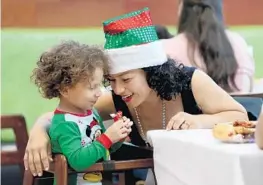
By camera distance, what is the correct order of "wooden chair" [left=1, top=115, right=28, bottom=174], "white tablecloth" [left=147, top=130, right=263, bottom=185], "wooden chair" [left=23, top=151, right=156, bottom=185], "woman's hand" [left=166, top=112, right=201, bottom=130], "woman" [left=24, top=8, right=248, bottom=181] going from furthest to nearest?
"wooden chair" [left=1, top=115, right=28, bottom=174], "woman" [left=24, top=8, right=248, bottom=181], "woman's hand" [left=166, top=112, right=201, bottom=130], "wooden chair" [left=23, top=151, right=156, bottom=185], "white tablecloth" [left=147, top=130, right=263, bottom=185]

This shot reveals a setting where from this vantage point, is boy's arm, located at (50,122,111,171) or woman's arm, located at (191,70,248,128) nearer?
boy's arm, located at (50,122,111,171)

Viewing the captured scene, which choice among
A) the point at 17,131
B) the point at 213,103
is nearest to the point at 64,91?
the point at 213,103

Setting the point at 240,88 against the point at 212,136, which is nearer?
the point at 212,136

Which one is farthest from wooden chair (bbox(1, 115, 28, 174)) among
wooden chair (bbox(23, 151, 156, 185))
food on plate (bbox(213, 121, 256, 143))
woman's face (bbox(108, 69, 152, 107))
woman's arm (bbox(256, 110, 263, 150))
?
woman's arm (bbox(256, 110, 263, 150))

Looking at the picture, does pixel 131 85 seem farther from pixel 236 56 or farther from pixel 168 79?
pixel 236 56

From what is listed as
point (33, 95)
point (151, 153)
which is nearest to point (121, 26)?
point (151, 153)

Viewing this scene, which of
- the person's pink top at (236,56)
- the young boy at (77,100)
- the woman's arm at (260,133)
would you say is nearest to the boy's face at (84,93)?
the young boy at (77,100)

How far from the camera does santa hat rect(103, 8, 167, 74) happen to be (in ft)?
5.71

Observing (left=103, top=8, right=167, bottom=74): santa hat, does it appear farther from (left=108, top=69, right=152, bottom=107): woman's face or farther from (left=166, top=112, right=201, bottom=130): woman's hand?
(left=166, top=112, right=201, bottom=130): woman's hand

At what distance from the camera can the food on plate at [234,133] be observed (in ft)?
4.45

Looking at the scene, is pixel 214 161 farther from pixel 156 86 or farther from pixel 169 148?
pixel 156 86

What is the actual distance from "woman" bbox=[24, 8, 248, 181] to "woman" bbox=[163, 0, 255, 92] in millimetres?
862

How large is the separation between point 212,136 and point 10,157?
1552mm

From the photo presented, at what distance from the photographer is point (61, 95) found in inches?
66.6
